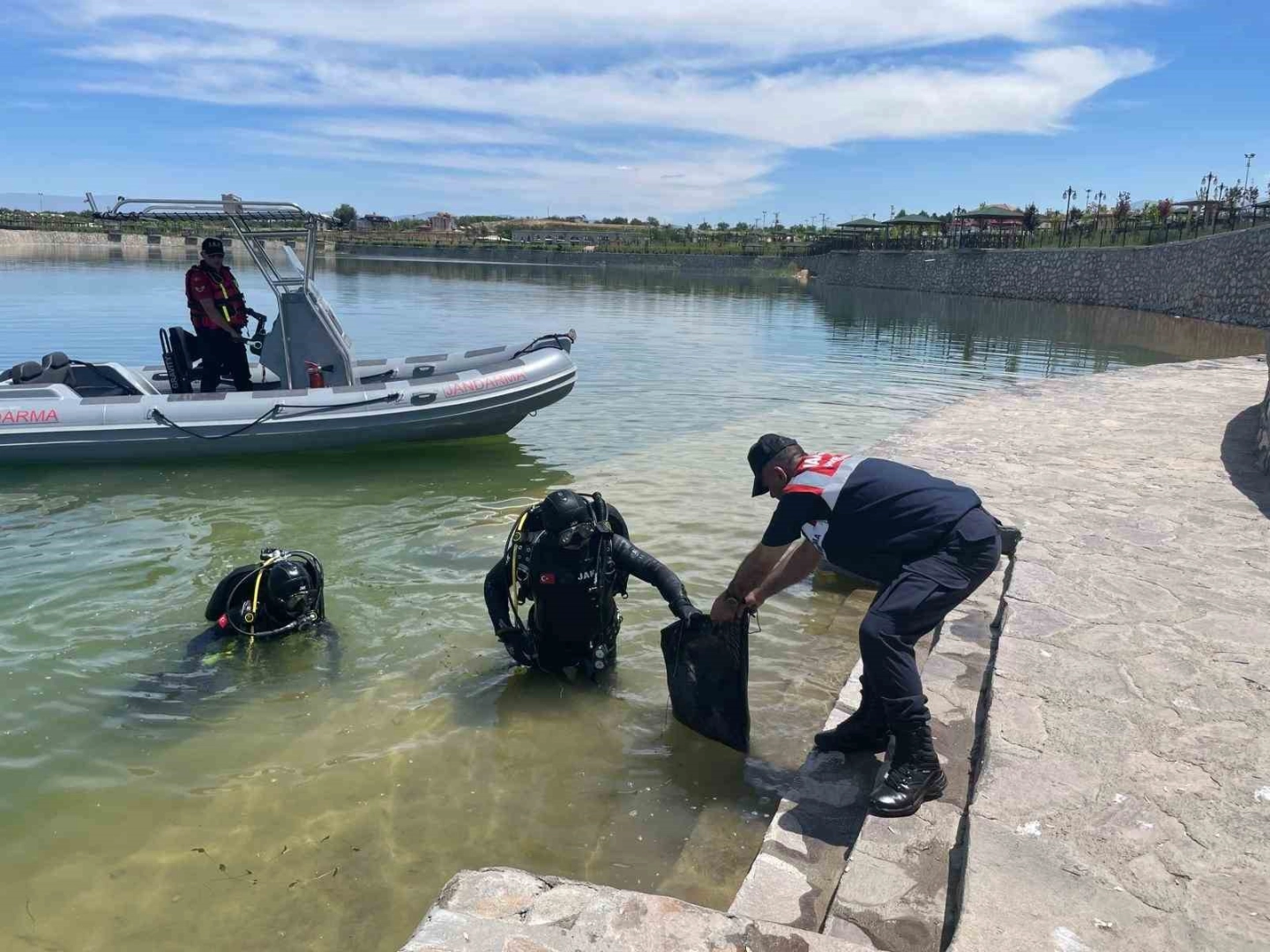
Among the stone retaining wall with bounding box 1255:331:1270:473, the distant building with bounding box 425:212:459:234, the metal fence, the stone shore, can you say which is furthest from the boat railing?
the distant building with bounding box 425:212:459:234

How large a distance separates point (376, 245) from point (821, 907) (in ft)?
323

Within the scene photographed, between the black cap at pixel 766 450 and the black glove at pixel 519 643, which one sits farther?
the black glove at pixel 519 643

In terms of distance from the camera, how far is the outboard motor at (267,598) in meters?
4.85

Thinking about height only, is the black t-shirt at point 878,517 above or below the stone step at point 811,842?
above

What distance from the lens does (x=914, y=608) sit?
9.98 feet

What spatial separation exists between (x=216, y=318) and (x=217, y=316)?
2cm

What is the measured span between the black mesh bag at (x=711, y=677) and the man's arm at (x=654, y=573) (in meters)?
0.10

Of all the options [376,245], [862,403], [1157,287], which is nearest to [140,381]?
[862,403]

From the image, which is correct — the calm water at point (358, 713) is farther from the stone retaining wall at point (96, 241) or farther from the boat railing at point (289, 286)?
the stone retaining wall at point (96, 241)

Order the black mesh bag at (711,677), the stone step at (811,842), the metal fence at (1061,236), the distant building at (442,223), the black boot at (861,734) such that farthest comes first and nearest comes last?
1. the distant building at (442,223)
2. the metal fence at (1061,236)
3. the black mesh bag at (711,677)
4. the black boot at (861,734)
5. the stone step at (811,842)

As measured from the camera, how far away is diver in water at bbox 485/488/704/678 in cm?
405

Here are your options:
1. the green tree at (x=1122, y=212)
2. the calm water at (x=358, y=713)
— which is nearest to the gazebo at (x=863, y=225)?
the green tree at (x=1122, y=212)

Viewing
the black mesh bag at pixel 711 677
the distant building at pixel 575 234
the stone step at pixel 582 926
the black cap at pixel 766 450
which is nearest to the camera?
the stone step at pixel 582 926

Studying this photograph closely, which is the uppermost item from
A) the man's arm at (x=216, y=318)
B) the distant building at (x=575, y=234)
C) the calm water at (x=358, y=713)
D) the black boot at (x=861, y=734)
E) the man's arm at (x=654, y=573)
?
the distant building at (x=575, y=234)
